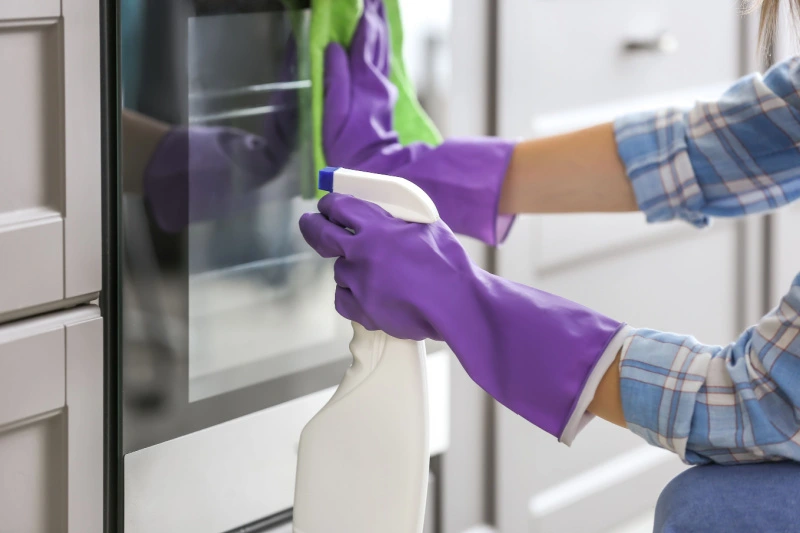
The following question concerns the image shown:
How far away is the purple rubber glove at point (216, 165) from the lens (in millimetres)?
829

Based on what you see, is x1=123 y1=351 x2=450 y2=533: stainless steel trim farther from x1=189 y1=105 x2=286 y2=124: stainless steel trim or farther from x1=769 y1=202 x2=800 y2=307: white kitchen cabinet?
x1=769 y1=202 x2=800 y2=307: white kitchen cabinet

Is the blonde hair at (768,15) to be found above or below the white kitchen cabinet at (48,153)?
above

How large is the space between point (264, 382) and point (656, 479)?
2.87 ft

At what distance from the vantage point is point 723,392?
737 millimetres

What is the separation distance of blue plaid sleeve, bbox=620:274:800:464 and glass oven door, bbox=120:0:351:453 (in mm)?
366

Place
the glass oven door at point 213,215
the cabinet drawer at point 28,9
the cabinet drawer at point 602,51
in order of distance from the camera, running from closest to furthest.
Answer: the cabinet drawer at point 28,9 < the glass oven door at point 213,215 < the cabinet drawer at point 602,51

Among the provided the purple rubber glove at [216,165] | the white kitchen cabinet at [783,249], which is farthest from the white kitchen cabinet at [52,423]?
the white kitchen cabinet at [783,249]

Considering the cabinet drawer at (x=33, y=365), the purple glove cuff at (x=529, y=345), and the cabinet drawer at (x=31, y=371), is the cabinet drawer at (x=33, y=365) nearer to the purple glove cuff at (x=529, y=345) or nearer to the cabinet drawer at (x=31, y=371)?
the cabinet drawer at (x=31, y=371)

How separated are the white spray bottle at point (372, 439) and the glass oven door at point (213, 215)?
0.15 m

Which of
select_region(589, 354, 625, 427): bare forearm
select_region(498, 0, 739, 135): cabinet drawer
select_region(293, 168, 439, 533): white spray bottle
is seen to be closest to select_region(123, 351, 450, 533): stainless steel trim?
select_region(293, 168, 439, 533): white spray bottle

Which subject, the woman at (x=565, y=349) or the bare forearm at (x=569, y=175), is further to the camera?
the bare forearm at (x=569, y=175)

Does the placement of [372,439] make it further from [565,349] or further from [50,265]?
[50,265]

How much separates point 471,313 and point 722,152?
1.16 feet

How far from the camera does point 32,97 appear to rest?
75 centimetres
